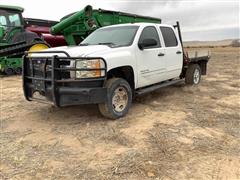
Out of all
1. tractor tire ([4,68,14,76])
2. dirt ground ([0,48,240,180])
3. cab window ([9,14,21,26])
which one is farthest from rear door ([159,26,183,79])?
cab window ([9,14,21,26])

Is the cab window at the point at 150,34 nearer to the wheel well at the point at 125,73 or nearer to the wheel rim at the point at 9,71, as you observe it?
the wheel well at the point at 125,73

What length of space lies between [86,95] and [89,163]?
5.03 ft

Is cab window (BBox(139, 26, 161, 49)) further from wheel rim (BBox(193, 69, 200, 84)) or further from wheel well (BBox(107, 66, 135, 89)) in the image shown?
wheel rim (BBox(193, 69, 200, 84))

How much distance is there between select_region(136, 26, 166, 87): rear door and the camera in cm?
632

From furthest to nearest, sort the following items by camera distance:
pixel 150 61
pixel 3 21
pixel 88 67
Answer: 1. pixel 3 21
2. pixel 150 61
3. pixel 88 67

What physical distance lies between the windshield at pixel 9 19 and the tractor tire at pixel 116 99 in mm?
9520

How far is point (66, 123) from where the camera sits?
557 centimetres

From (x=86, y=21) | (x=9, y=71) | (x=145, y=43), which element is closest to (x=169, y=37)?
(x=145, y=43)

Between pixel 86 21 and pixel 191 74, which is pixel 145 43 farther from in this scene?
pixel 86 21

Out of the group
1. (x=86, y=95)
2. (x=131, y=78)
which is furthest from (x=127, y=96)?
(x=86, y=95)

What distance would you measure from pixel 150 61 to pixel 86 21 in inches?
249

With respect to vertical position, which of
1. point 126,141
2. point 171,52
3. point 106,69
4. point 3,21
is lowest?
point 126,141

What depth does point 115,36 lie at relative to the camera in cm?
657

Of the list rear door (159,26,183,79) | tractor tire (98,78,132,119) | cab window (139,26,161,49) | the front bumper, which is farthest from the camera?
rear door (159,26,183,79)
